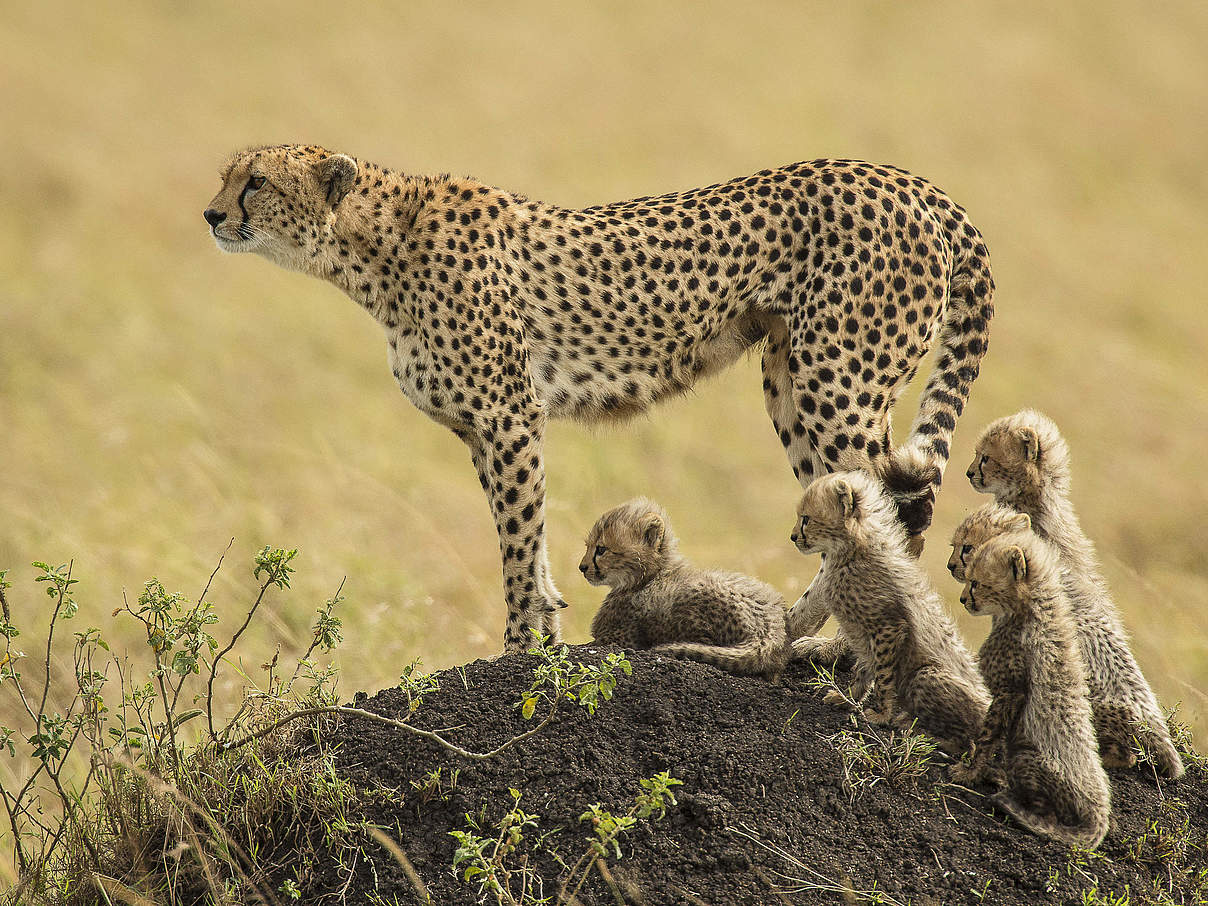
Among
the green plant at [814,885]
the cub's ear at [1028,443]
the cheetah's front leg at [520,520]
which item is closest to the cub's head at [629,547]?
the cheetah's front leg at [520,520]

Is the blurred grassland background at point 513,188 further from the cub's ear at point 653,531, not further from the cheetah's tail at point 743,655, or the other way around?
the cheetah's tail at point 743,655

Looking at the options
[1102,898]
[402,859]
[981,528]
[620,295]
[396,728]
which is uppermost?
[620,295]

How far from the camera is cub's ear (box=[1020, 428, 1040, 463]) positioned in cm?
411

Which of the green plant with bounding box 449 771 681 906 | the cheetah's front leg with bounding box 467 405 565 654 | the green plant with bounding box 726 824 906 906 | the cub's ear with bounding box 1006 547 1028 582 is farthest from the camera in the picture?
the cheetah's front leg with bounding box 467 405 565 654

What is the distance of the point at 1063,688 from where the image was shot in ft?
11.5

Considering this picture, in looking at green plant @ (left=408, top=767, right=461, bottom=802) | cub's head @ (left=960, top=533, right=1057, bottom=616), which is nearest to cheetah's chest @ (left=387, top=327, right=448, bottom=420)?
green plant @ (left=408, top=767, right=461, bottom=802)

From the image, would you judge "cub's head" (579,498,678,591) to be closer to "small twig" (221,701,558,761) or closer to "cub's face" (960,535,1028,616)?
"small twig" (221,701,558,761)

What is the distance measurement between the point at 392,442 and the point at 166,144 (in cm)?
636

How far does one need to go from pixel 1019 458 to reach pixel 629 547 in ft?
4.19

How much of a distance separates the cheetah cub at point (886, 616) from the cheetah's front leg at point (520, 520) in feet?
3.96

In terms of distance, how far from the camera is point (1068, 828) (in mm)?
3484

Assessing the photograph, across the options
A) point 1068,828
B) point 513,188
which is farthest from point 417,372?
point 513,188

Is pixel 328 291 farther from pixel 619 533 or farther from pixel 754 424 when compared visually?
pixel 619 533

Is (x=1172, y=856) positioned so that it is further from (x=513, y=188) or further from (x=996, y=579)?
(x=513, y=188)
